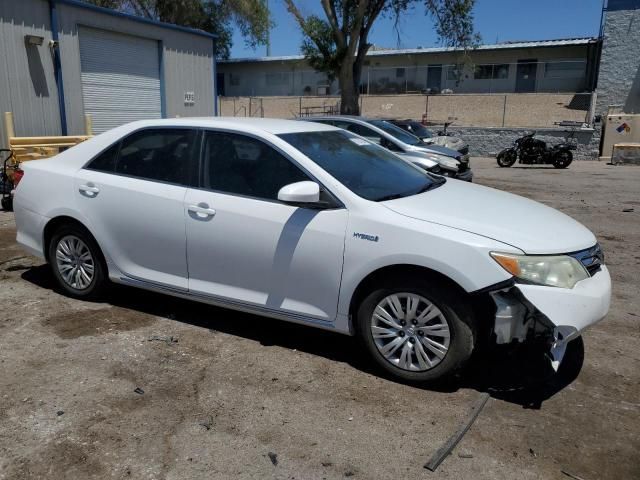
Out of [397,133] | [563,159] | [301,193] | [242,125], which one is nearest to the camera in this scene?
[301,193]

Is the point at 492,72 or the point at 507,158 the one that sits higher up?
the point at 492,72

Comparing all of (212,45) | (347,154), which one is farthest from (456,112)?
(347,154)

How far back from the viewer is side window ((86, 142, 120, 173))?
4.72m

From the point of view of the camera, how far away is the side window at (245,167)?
13.2 feet

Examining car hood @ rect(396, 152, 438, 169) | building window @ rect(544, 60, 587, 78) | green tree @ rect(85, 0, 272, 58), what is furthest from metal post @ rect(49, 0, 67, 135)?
building window @ rect(544, 60, 587, 78)

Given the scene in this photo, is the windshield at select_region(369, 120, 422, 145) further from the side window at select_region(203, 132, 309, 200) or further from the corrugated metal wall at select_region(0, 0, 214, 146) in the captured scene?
the side window at select_region(203, 132, 309, 200)

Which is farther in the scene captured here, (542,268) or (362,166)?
(362,166)

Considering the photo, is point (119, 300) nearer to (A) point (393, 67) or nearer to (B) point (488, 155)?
(B) point (488, 155)

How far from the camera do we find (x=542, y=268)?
3342 mm

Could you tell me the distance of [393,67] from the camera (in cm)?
3762

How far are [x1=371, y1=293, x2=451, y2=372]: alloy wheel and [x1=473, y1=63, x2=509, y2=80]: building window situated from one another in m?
34.6

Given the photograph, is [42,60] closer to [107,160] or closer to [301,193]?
[107,160]

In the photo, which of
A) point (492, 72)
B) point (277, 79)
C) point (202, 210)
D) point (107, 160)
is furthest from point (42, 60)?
point (277, 79)

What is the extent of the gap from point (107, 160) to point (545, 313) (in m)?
3.59
